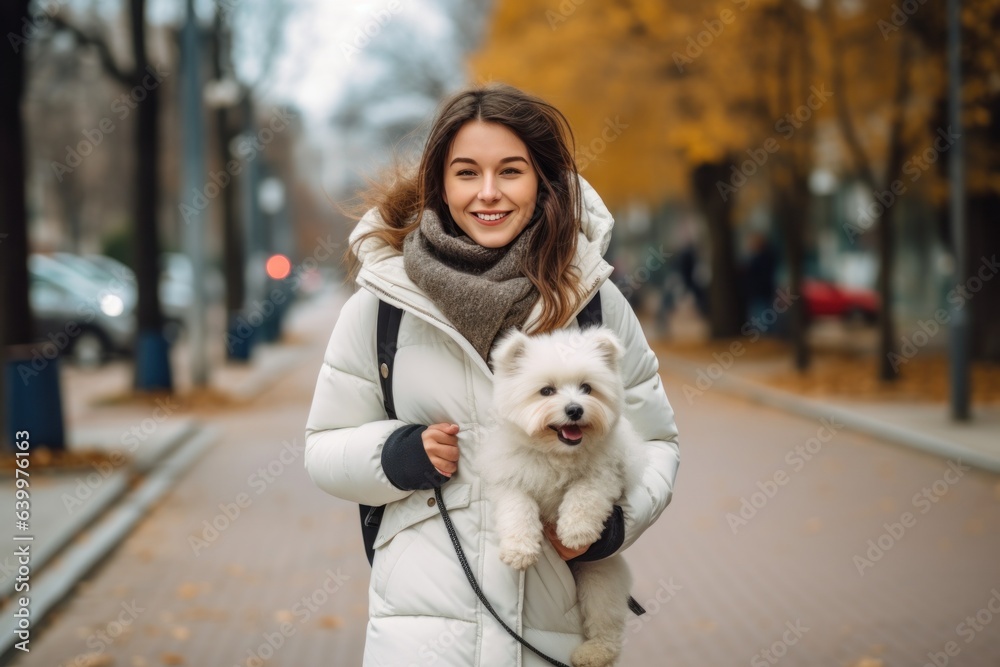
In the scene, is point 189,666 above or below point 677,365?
above

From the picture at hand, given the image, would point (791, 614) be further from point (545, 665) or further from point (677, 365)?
point (677, 365)

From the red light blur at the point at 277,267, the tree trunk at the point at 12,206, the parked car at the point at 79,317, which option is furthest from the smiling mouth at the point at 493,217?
the red light blur at the point at 277,267

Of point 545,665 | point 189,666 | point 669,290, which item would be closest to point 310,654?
point 189,666

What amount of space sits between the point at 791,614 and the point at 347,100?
150ft

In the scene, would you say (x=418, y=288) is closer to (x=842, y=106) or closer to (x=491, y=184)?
(x=491, y=184)

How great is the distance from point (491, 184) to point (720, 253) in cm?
2547

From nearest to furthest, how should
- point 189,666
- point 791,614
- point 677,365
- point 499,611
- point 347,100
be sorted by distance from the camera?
point 499,611 < point 189,666 < point 791,614 < point 677,365 < point 347,100

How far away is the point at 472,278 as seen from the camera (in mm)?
2928

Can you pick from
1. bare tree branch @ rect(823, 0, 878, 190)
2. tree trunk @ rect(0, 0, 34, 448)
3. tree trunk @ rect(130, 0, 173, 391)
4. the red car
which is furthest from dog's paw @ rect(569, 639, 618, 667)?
the red car

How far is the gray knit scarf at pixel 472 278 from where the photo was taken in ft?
9.52

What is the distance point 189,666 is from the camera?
6.52m

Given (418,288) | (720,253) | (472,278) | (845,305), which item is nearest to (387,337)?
(418,288)

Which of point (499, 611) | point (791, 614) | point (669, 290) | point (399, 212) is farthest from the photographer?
point (669, 290)

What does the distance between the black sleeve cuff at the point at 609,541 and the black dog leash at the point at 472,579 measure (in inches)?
9.8
